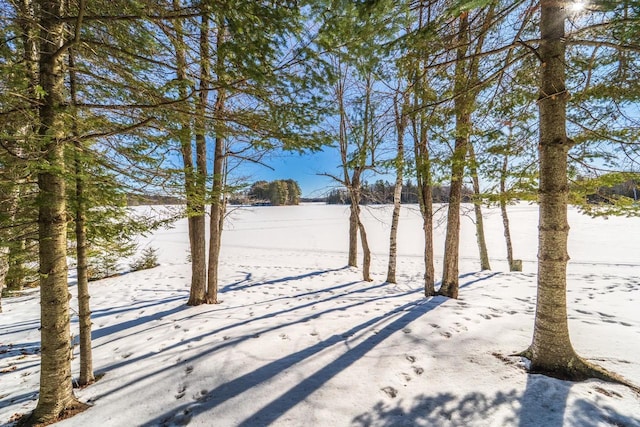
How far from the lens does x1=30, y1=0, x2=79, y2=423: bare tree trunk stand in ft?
7.53

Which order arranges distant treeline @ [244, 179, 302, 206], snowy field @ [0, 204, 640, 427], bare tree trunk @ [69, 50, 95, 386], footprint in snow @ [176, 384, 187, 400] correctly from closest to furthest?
1. snowy field @ [0, 204, 640, 427]
2. footprint in snow @ [176, 384, 187, 400]
3. bare tree trunk @ [69, 50, 95, 386]
4. distant treeline @ [244, 179, 302, 206]

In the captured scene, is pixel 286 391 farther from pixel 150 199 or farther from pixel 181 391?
pixel 150 199

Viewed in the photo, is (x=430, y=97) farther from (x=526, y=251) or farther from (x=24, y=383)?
(x=526, y=251)

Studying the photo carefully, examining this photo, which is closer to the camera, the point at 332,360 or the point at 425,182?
the point at 332,360

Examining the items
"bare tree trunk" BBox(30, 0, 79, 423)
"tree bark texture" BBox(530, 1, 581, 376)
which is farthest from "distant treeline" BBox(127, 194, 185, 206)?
"tree bark texture" BBox(530, 1, 581, 376)

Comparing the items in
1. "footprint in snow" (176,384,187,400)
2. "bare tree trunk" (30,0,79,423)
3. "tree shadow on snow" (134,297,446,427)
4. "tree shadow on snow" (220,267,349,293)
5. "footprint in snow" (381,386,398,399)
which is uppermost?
"bare tree trunk" (30,0,79,423)

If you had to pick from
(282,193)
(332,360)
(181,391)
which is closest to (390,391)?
(332,360)

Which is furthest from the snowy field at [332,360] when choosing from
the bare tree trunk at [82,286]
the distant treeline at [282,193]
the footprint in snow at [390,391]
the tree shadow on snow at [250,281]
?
the distant treeline at [282,193]

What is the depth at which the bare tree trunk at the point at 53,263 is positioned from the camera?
229 centimetres

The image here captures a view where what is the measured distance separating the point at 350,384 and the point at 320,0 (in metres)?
3.52

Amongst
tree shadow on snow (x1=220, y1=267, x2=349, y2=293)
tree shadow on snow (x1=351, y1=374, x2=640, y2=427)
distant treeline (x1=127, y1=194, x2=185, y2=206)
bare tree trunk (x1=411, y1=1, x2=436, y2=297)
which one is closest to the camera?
tree shadow on snow (x1=351, y1=374, x2=640, y2=427)

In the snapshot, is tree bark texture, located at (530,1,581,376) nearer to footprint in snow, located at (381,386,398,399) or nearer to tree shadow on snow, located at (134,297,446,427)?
footprint in snow, located at (381,386,398,399)

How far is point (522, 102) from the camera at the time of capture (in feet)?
11.5

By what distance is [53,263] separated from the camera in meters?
2.44
